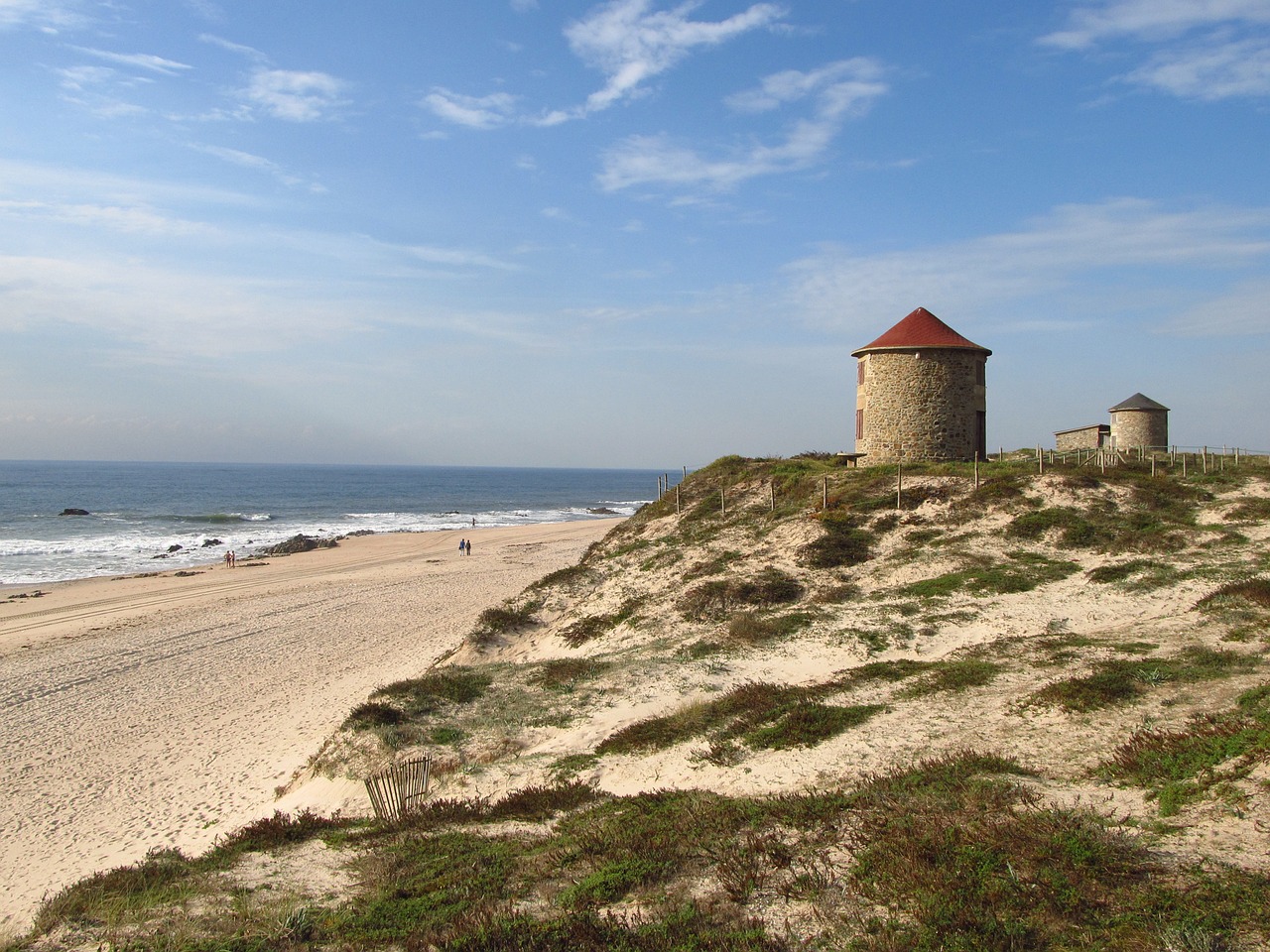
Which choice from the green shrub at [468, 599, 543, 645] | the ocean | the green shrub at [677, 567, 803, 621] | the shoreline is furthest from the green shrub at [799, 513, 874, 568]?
the ocean

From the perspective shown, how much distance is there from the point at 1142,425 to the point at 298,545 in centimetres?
5418

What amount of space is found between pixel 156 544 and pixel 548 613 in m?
46.1

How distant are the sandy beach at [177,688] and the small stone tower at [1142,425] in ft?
111

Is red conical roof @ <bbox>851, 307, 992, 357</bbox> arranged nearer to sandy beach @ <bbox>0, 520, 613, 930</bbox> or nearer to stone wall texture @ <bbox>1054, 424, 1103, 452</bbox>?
stone wall texture @ <bbox>1054, 424, 1103, 452</bbox>

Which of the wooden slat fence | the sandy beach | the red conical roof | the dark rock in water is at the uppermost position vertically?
the red conical roof

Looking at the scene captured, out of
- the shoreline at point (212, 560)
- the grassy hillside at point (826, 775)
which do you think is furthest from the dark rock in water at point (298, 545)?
the grassy hillside at point (826, 775)

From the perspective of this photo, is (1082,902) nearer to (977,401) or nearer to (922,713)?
(922,713)

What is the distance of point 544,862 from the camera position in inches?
259

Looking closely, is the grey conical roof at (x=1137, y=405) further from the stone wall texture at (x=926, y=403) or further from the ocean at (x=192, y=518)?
the ocean at (x=192, y=518)

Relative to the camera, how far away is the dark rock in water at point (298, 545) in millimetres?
49188

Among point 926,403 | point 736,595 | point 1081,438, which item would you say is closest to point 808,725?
point 736,595

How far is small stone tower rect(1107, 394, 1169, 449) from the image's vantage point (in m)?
39.7

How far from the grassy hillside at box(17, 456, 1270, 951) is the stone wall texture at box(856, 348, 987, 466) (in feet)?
24.5

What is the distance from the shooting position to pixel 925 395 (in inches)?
1036
